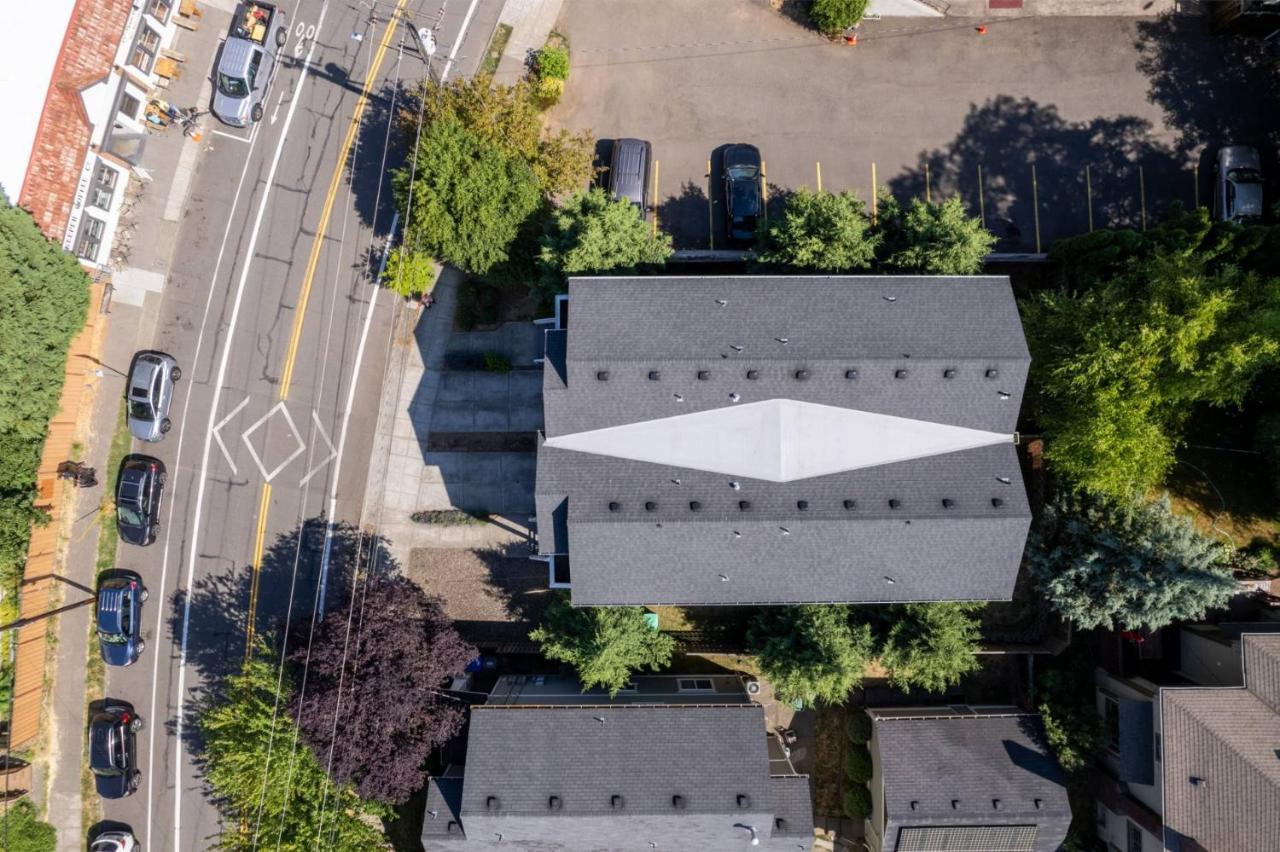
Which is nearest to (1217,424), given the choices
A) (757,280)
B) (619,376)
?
(757,280)

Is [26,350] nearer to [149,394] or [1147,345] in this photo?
[149,394]

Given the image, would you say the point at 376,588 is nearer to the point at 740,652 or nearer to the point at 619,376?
the point at 619,376

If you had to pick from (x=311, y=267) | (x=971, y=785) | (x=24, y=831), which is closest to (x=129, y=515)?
(x=311, y=267)

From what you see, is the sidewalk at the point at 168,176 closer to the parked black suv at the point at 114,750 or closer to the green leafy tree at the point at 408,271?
the green leafy tree at the point at 408,271

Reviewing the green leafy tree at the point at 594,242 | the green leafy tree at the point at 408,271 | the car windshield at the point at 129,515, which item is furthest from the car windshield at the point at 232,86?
the car windshield at the point at 129,515

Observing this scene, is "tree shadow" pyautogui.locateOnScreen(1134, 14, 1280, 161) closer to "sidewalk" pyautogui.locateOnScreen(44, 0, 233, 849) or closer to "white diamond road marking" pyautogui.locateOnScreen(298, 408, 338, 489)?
"white diamond road marking" pyautogui.locateOnScreen(298, 408, 338, 489)

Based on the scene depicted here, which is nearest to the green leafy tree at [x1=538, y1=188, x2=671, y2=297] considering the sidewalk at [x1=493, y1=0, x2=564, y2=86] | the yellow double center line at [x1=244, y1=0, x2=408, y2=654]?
the sidewalk at [x1=493, y1=0, x2=564, y2=86]
